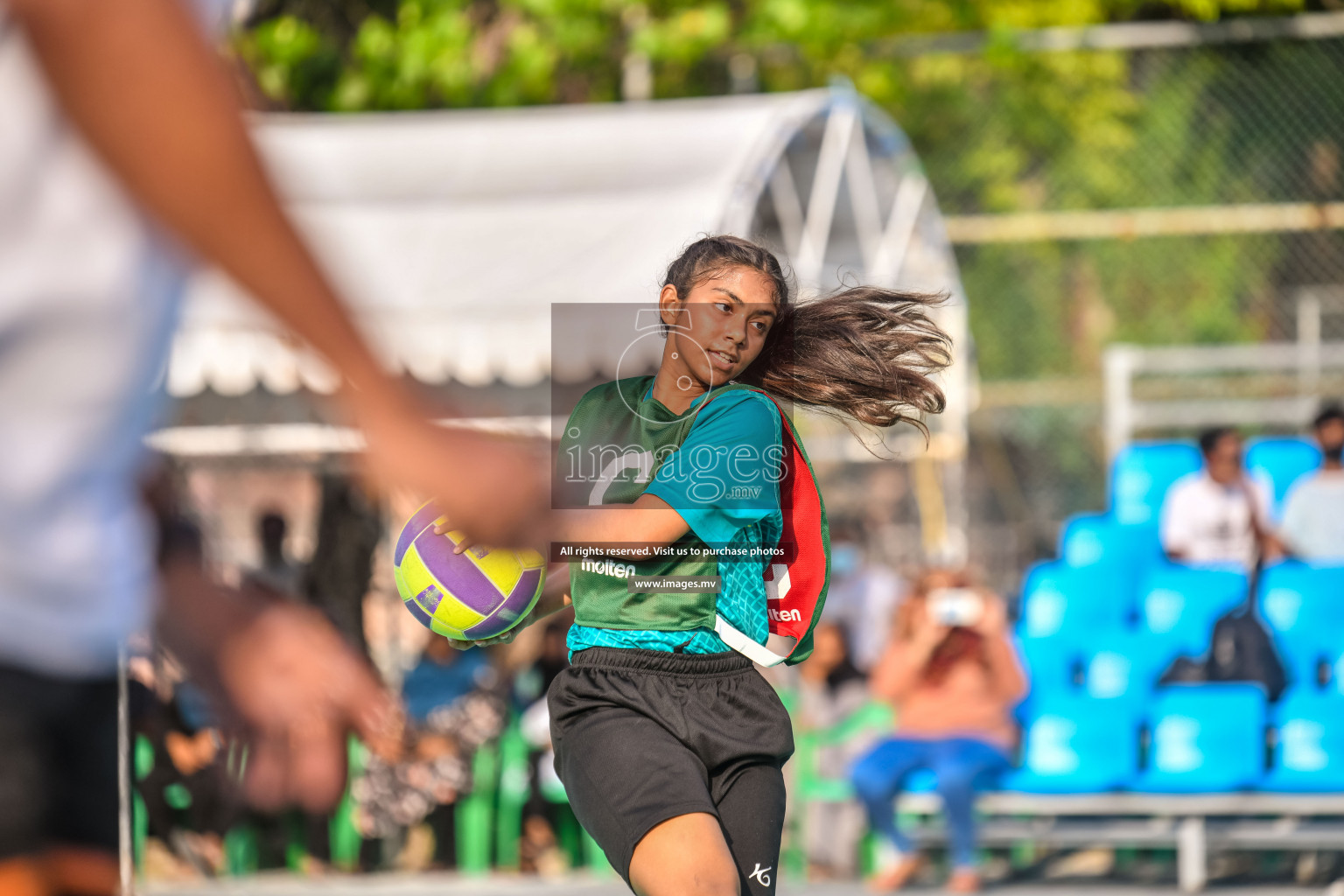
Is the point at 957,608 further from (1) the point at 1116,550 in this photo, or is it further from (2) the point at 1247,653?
(2) the point at 1247,653

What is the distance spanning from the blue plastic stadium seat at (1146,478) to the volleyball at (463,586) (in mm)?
6921

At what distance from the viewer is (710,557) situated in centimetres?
316

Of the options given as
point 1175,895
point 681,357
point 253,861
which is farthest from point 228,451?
point 681,357

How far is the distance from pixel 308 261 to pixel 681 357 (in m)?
2.16

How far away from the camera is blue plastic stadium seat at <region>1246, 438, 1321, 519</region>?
8969 mm

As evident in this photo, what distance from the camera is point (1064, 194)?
551 inches

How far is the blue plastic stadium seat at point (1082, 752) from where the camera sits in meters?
7.81

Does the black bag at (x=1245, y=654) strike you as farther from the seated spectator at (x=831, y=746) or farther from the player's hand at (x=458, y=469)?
the player's hand at (x=458, y=469)

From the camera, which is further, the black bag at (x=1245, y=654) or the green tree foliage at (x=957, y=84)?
the green tree foliage at (x=957, y=84)

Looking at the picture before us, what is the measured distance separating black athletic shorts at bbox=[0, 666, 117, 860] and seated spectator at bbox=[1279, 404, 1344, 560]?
8089 millimetres

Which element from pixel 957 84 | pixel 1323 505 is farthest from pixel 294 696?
pixel 957 84

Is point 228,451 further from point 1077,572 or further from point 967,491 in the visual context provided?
point 967,491

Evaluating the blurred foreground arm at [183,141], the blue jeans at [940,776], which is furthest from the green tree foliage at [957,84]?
the blurred foreground arm at [183,141]

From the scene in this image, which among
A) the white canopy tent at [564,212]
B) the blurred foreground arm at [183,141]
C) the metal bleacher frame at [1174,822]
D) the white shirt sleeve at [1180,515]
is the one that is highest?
the white canopy tent at [564,212]
